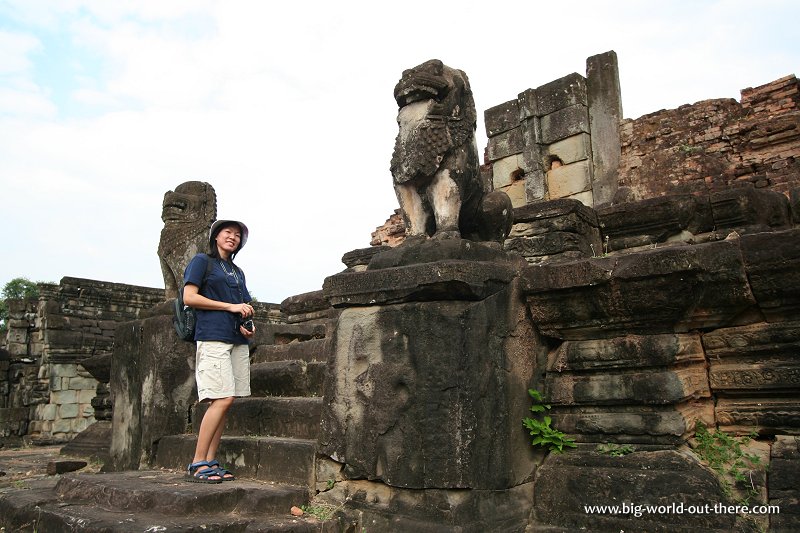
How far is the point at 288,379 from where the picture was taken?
526 cm

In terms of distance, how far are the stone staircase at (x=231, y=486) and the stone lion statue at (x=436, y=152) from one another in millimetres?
1591

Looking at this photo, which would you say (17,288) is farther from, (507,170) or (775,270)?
(775,270)

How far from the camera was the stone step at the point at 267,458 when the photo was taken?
4.06m

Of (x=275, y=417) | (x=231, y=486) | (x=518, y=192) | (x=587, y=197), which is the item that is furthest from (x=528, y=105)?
(x=231, y=486)

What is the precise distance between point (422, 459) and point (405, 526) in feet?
1.14

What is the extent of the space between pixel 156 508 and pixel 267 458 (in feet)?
2.99

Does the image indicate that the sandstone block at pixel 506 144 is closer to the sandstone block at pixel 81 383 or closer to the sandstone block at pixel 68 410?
the sandstone block at pixel 81 383

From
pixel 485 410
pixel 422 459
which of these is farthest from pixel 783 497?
pixel 422 459

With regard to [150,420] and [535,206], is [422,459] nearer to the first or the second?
[150,420]

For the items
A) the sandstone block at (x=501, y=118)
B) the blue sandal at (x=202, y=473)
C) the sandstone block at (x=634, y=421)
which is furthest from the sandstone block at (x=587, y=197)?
the blue sandal at (x=202, y=473)

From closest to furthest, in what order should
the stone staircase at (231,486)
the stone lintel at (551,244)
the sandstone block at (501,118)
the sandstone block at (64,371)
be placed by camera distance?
the stone staircase at (231,486) < the stone lintel at (551,244) < the sandstone block at (501,118) < the sandstone block at (64,371)

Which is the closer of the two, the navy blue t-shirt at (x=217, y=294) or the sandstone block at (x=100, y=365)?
the navy blue t-shirt at (x=217, y=294)

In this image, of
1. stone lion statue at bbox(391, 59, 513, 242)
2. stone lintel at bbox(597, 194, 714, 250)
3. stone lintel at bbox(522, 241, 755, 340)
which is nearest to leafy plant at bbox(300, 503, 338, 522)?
stone lintel at bbox(522, 241, 755, 340)

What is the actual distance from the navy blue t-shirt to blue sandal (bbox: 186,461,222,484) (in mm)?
794
